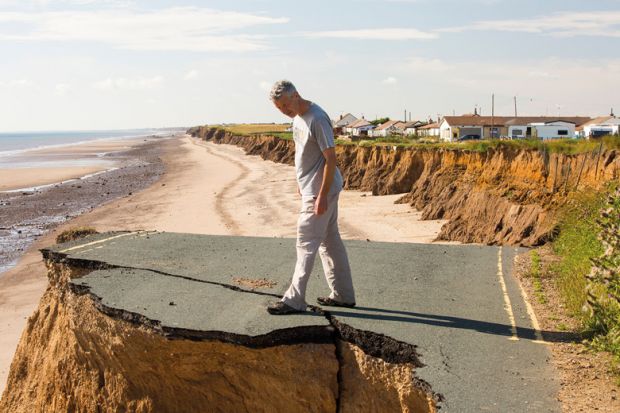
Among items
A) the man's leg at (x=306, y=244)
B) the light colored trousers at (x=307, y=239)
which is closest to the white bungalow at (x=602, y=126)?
the light colored trousers at (x=307, y=239)

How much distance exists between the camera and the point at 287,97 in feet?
21.0

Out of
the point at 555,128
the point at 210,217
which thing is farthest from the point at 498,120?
the point at 210,217

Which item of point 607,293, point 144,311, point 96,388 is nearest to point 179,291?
point 144,311

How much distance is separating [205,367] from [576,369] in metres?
3.17

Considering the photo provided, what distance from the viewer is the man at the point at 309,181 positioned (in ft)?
21.1

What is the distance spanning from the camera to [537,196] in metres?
17.3

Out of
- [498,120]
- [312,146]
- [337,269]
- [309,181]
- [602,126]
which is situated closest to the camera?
[312,146]

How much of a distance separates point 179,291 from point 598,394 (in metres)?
4.38

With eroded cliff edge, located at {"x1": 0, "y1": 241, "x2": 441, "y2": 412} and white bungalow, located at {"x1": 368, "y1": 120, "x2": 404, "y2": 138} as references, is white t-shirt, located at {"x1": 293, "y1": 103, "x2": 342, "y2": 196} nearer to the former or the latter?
eroded cliff edge, located at {"x1": 0, "y1": 241, "x2": 441, "y2": 412}

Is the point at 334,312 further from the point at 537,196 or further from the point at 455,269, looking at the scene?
the point at 537,196

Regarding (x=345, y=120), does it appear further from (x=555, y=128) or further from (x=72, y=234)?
(x=72, y=234)

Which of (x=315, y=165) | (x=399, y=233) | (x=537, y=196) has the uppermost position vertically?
(x=315, y=165)

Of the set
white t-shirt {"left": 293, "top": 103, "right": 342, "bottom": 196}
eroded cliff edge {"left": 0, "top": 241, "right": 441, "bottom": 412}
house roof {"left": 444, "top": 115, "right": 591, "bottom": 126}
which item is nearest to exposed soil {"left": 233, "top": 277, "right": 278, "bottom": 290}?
eroded cliff edge {"left": 0, "top": 241, "right": 441, "bottom": 412}

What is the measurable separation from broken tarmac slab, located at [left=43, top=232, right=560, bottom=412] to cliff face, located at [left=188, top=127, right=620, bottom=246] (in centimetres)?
273
